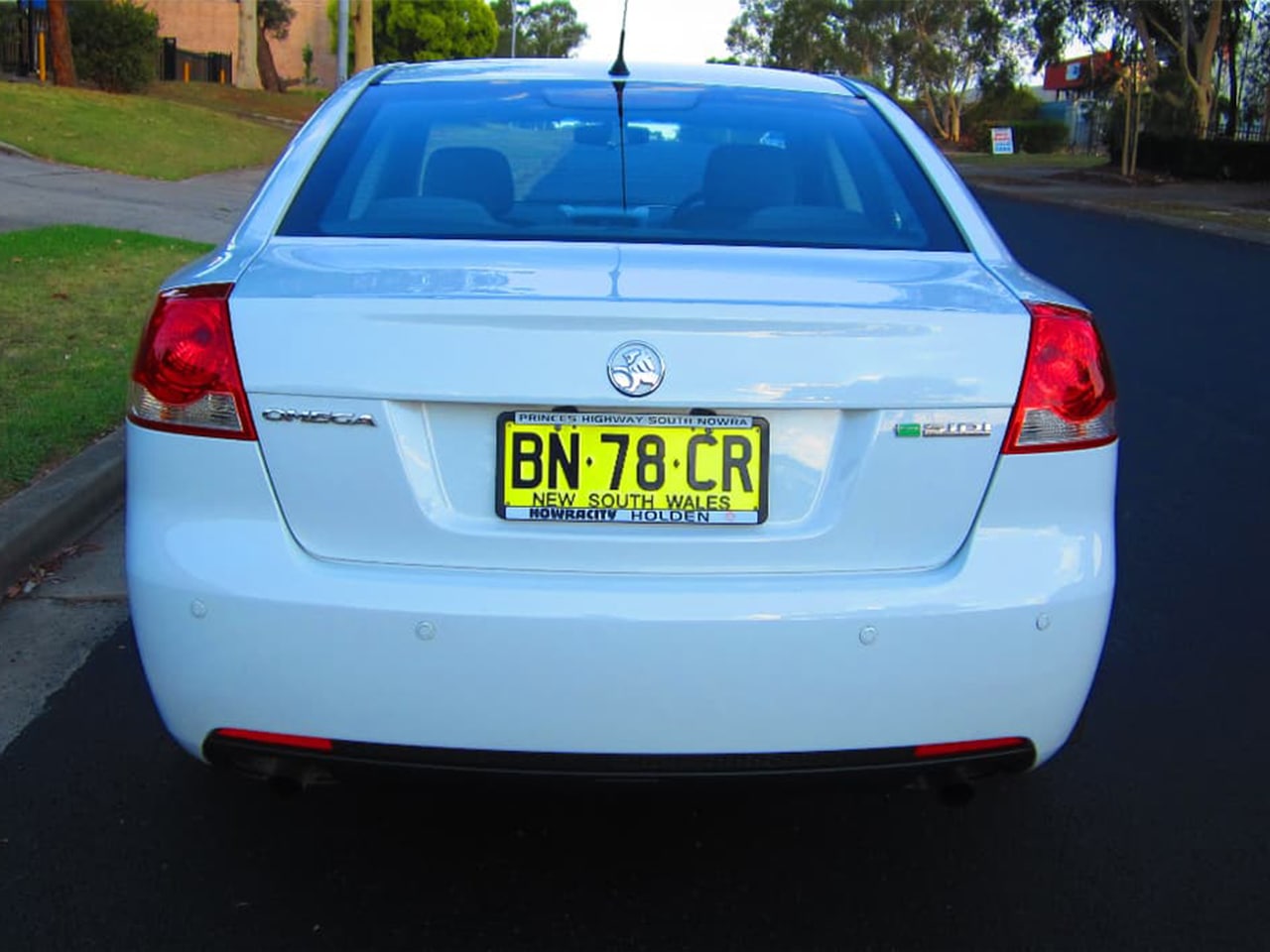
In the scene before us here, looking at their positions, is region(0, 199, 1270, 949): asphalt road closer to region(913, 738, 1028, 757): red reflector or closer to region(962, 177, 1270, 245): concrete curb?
region(913, 738, 1028, 757): red reflector

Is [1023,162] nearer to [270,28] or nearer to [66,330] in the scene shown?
[270,28]

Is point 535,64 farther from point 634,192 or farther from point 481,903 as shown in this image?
point 481,903

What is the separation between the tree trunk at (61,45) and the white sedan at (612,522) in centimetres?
2906

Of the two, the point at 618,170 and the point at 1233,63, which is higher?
the point at 1233,63

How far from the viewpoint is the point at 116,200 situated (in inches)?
624

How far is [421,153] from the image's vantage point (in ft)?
11.3

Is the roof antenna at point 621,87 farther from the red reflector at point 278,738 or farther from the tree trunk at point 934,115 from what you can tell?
the tree trunk at point 934,115

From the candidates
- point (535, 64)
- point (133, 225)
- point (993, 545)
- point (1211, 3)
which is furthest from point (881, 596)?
point (1211, 3)

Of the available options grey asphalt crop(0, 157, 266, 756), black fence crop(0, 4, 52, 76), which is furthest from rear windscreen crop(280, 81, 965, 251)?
black fence crop(0, 4, 52, 76)

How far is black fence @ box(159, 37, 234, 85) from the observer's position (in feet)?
167

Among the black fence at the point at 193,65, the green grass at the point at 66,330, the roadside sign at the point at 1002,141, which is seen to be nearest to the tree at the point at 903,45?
the roadside sign at the point at 1002,141

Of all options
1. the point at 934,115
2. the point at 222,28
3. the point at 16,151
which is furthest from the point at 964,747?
the point at 934,115

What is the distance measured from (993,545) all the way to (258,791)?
70.3 inches

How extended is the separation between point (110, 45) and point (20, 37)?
962cm
